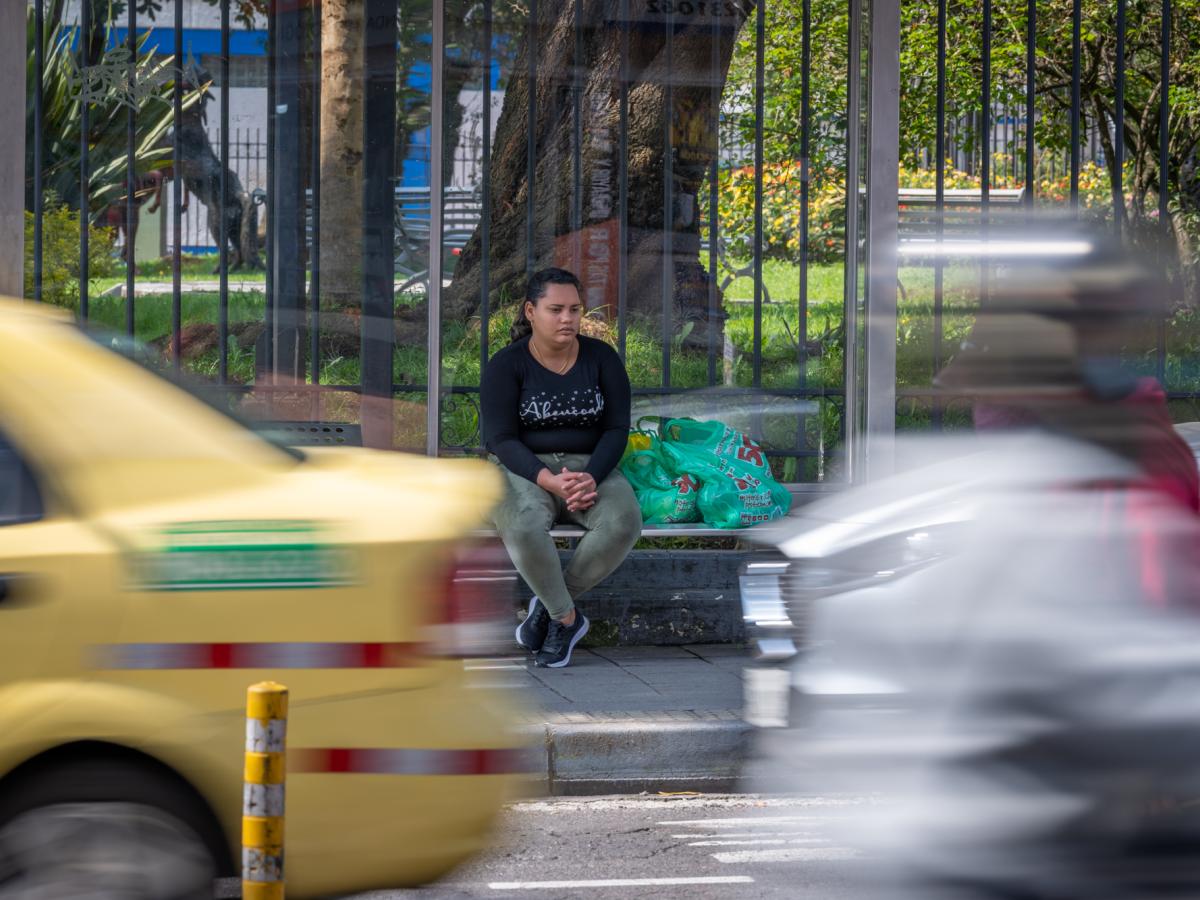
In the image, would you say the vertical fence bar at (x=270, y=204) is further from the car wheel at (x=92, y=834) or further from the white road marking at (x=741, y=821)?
the car wheel at (x=92, y=834)

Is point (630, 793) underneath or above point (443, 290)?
underneath

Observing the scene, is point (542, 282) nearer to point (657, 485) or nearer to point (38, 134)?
point (657, 485)

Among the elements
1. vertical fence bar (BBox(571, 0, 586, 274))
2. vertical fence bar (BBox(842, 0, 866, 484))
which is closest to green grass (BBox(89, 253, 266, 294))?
vertical fence bar (BBox(571, 0, 586, 274))

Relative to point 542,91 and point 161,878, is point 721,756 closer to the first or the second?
point 161,878

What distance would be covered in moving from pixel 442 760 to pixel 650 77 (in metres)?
5.82

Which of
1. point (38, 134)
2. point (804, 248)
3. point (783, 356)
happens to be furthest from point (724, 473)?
point (38, 134)

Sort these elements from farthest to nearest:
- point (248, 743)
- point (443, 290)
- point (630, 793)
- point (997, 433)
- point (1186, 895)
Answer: point (443, 290) < point (630, 793) < point (997, 433) < point (1186, 895) < point (248, 743)

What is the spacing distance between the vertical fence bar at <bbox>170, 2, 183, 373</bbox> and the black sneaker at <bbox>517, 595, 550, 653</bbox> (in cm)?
218

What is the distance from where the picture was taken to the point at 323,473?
3709 mm

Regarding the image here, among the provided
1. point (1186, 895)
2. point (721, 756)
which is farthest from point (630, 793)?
point (1186, 895)

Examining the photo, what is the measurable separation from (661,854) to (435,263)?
160 inches

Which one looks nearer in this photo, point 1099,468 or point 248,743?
point 248,743

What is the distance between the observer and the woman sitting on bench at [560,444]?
7.30 m

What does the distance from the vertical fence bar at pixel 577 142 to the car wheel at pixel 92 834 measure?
559 cm
